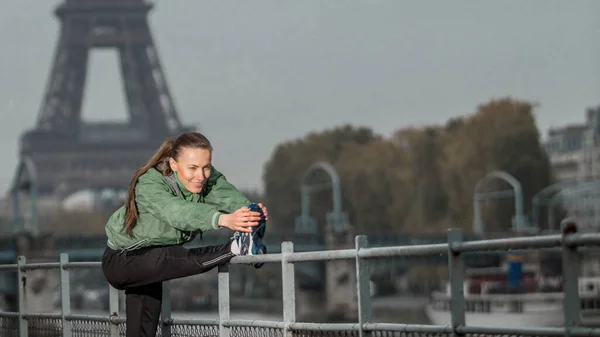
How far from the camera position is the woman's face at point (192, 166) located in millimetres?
9750

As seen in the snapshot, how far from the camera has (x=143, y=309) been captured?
10.6 meters

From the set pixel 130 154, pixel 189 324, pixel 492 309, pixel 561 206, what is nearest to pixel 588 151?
pixel 130 154

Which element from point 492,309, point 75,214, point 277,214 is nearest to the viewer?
point 492,309

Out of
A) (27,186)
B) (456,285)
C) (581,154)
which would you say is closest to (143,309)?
(456,285)

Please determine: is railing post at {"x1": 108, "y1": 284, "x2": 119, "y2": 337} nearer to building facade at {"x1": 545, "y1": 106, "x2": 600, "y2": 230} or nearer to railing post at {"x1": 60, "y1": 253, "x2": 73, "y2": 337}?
railing post at {"x1": 60, "y1": 253, "x2": 73, "y2": 337}

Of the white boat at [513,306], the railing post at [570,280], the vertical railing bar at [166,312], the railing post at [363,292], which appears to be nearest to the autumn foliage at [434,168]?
the white boat at [513,306]

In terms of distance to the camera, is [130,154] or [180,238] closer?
[180,238]

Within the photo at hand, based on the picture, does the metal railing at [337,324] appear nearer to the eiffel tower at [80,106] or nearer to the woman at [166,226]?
the woman at [166,226]

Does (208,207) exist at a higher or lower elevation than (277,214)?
lower

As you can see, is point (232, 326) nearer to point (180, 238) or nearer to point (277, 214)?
point (180, 238)

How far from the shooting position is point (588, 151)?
186 metres

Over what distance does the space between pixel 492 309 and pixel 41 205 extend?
107 m

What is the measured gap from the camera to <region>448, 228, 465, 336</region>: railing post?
7945 millimetres

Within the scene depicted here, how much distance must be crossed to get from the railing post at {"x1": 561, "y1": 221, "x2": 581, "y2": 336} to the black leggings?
128 inches
